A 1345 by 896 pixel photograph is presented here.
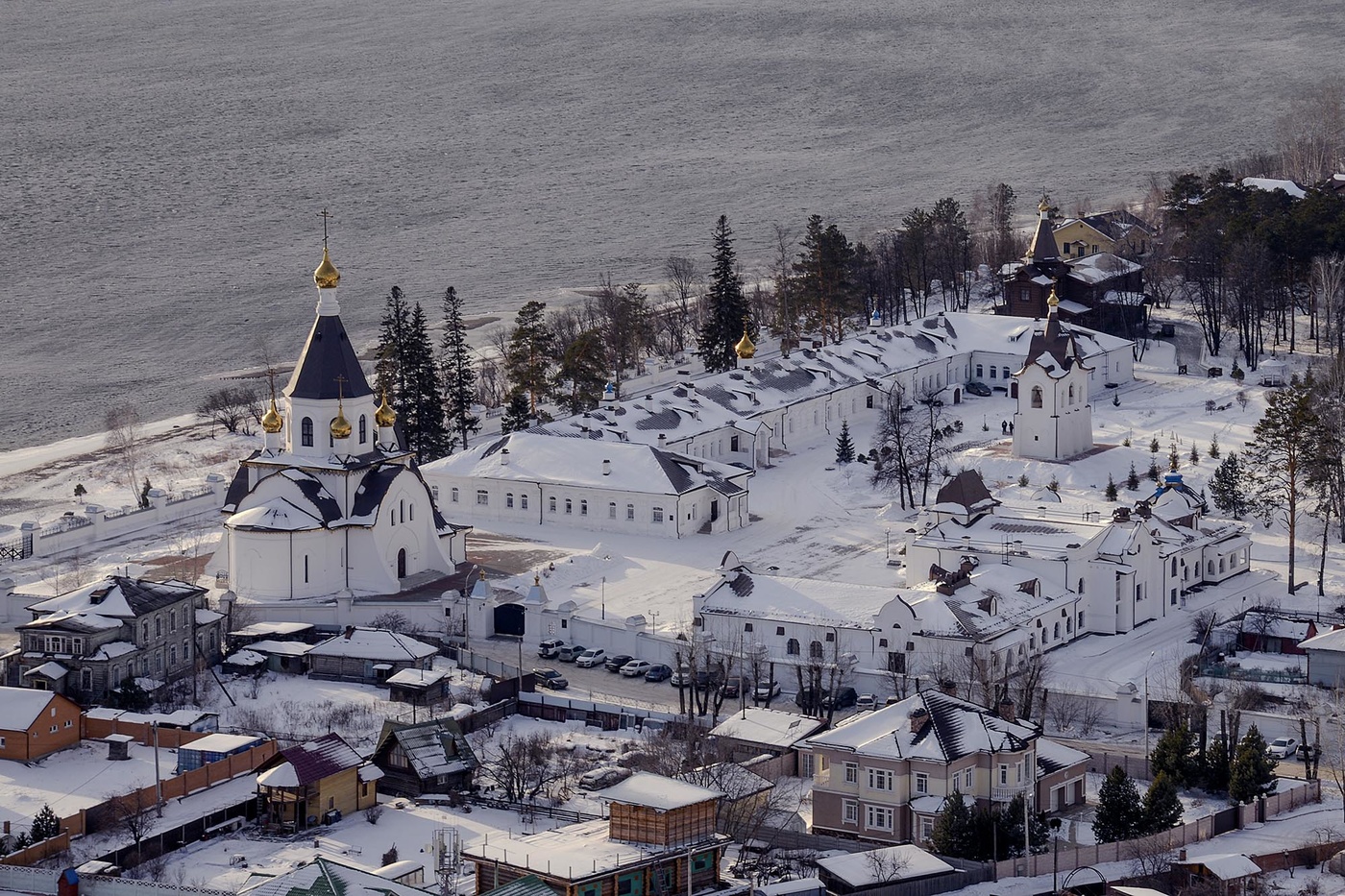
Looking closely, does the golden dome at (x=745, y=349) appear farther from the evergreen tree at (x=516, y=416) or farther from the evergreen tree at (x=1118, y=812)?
the evergreen tree at (x=1118, y=812)

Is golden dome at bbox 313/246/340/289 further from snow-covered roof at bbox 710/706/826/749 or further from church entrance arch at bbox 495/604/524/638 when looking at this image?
snow-covered roof at bbox 710/706/826/749

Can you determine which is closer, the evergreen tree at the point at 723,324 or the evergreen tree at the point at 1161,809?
the evergreen tree at the point at 1161,809

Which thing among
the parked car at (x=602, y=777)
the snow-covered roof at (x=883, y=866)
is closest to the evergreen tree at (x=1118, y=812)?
the snow-covered roof at (x=883, y=866)

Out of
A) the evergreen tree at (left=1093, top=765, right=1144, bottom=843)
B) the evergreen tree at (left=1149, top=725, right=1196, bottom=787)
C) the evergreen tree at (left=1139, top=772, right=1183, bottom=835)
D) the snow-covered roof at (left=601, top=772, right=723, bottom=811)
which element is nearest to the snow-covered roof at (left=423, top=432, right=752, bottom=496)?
the evergreen tree at (left=1149, top=725, right=1196, bottom=787)

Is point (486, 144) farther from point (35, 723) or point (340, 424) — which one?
point (35, 723)

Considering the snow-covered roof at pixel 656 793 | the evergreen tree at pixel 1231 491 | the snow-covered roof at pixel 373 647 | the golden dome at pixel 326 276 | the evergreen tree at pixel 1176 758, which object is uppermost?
the golden dome at pixel 326 276

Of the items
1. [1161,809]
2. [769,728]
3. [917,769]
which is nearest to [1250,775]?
[1161,809]
